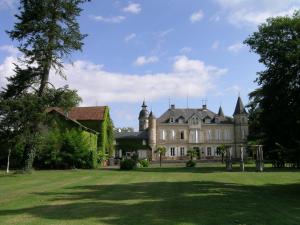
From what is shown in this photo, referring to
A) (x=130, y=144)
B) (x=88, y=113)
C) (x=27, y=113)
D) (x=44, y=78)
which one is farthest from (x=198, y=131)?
(x=27, y=113)

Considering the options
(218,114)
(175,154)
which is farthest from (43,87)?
(218,114)

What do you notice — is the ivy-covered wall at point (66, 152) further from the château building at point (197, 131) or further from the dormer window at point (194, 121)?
the dormer window at point (194, 121)

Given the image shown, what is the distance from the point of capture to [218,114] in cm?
9269

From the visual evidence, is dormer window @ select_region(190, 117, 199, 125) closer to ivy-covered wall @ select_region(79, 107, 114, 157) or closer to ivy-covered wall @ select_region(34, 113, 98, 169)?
ivy-covered wall @ select_region(79, 107, 114, 157)

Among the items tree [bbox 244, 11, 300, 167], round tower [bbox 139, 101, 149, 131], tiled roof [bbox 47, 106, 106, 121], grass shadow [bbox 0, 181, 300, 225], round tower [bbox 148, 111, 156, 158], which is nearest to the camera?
grass shadow [bbox 0, 181, 300, 225]

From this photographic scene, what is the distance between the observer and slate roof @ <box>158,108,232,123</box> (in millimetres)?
88500

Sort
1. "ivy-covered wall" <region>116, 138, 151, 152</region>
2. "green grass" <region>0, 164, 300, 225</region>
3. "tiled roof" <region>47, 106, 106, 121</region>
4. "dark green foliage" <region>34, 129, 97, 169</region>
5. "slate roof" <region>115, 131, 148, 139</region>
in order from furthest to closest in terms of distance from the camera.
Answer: "slate roof" <region>115, 131, 148, 139</region>
"ivy-covered wall" <region>116, 138, 151, 152</region>
"tiled roof" <region>47, 106, 106, 121</region>
"dark green foliage" <region>34, 129, 97, 169</region>
"green grass" <region>0, 164, 300, 225</region>

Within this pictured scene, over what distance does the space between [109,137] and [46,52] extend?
26928mm

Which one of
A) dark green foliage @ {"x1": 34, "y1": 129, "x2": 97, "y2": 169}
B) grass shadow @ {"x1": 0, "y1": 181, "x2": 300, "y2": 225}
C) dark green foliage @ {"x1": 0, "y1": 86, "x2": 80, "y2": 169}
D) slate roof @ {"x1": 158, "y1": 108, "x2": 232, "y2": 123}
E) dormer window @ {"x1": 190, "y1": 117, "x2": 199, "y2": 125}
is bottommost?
grass shadow @ {"x1": 0, "y1": 181, "x2": 300, "y2": 225}

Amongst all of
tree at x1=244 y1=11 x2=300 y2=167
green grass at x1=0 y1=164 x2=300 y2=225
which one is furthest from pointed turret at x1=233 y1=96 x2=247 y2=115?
green grass at x1=0 y1=164 x2=300 y2=225

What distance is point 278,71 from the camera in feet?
143

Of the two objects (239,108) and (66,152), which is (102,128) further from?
(239,108)

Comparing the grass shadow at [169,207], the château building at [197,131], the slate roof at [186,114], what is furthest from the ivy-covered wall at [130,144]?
the grass shadow at [169,207]

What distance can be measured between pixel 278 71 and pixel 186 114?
4644cm
